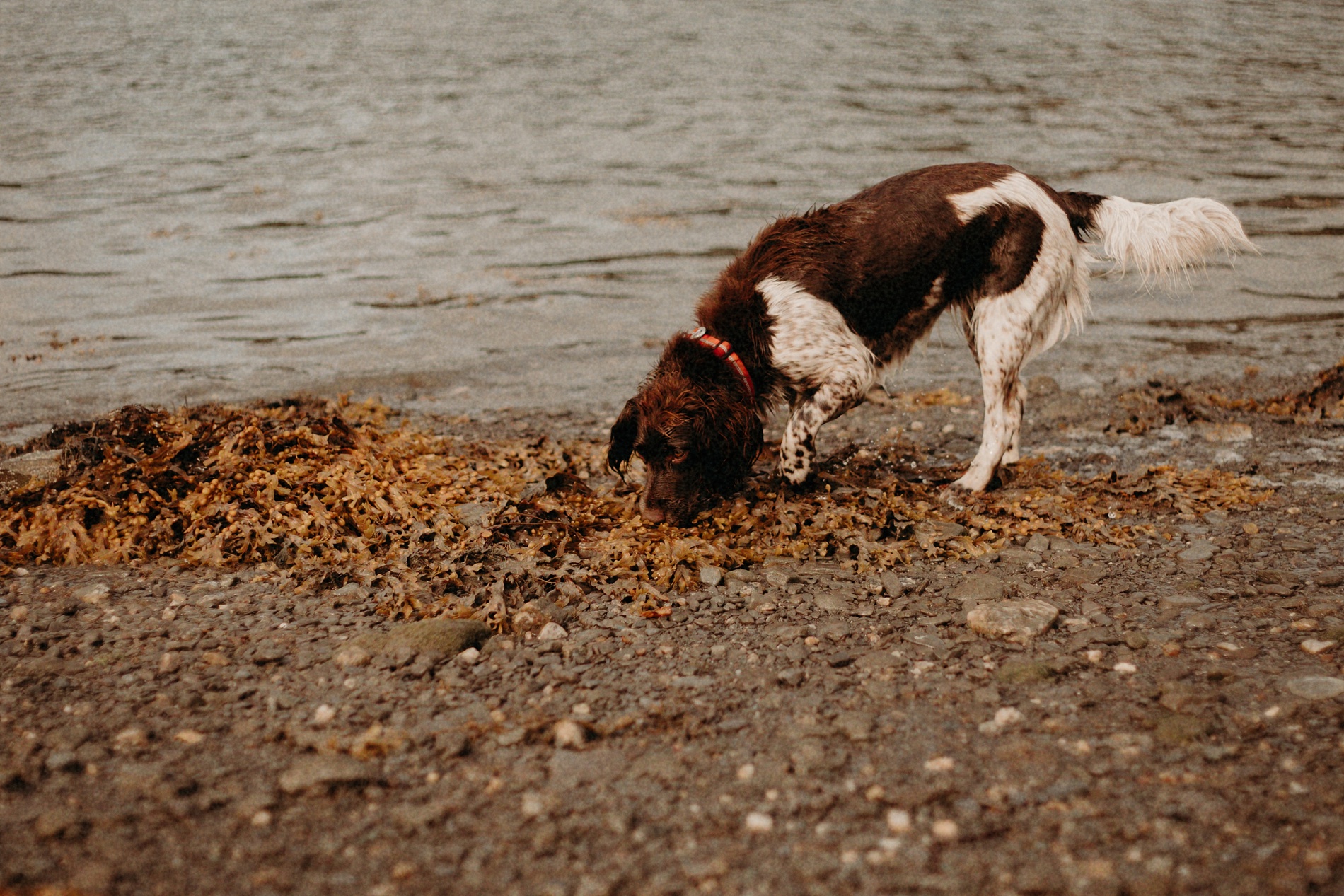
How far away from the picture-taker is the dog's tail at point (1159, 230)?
520 cm

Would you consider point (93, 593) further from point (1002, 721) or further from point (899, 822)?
point (1002, 721)

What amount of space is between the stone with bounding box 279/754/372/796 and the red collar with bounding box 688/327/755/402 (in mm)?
2521

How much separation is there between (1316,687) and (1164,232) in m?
2.79

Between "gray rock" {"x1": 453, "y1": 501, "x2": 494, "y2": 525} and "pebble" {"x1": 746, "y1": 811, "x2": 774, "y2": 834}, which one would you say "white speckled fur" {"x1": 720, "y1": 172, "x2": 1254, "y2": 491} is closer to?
"gray rock" {"x1": 453, "y1": 501, "x2": 494, "y2": 525}

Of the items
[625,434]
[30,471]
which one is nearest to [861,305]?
[625,434]

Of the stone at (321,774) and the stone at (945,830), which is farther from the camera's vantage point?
the stone at (321,774)

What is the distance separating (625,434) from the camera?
4.71 meters


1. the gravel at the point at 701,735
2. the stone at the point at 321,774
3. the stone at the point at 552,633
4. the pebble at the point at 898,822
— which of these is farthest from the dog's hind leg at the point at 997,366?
the stone at the point at 321,774

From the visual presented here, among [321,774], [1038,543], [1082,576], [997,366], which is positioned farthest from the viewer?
[997,366]

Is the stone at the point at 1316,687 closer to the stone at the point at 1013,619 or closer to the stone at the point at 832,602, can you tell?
the stone at the point at 1013,619

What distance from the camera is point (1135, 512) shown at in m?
4.75

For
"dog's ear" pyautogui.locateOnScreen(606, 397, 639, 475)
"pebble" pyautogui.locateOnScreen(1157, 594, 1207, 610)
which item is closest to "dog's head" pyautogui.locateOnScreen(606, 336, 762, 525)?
"dog's ear" pyautogui.locateOnScreen(606, 397, 639, 475)

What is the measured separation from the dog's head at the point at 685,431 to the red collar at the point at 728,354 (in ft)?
0.09

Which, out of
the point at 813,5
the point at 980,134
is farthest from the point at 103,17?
the point at 980,134
